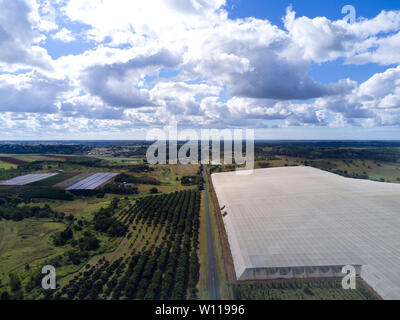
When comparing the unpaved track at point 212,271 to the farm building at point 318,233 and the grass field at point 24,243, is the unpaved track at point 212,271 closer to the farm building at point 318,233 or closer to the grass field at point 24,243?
the farm building at point 318,233

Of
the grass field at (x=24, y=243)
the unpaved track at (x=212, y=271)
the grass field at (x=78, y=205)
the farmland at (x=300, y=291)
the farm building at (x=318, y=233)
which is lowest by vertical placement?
the grass field at (x=24, y=243)

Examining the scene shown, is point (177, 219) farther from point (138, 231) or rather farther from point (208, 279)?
point (208, 279)

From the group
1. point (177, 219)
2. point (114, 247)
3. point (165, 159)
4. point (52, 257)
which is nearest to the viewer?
point (52, 257)

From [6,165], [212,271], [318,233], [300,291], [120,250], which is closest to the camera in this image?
[300,291]

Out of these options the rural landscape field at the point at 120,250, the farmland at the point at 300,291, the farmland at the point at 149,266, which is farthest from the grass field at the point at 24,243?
the farmland at the point at 300,291

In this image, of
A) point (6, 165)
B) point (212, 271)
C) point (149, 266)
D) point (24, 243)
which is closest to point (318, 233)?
point (212, 271)

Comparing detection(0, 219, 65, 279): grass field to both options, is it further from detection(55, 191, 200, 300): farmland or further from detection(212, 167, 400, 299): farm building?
detection(212, 167, 400, 299): farm building

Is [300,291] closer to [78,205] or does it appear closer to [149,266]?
[149,266]
